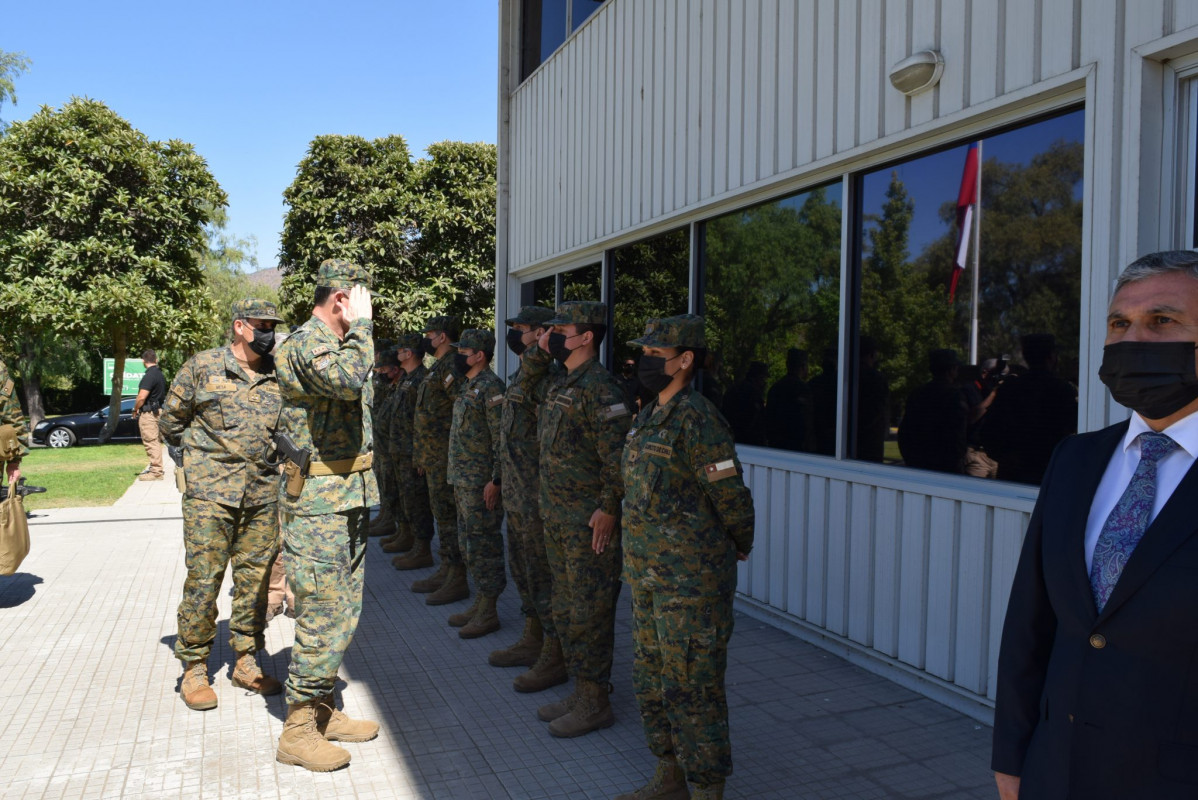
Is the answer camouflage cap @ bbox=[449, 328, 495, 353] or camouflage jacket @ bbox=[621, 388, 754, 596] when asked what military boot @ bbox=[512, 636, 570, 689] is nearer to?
camouflage jacket @ bbox=[621, 388, 754, 596]

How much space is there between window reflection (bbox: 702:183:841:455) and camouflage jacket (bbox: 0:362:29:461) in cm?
496

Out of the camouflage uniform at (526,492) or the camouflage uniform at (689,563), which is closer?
the camouflage uniform at (689,563)

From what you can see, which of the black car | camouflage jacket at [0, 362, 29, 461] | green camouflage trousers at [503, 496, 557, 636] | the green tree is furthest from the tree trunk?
green camouflage trousers at [503, 496, 557, 636]

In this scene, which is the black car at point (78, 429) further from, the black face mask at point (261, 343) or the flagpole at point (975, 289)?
the flagpole at point (975, 289)

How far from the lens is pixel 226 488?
4320mm

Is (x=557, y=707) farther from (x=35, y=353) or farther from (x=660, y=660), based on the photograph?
(x=35, y=353)

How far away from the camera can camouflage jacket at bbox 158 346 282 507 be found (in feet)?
14.2

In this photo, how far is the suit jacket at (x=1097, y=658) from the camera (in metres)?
1.50

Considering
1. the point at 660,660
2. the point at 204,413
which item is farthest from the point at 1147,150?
the point at 204,413

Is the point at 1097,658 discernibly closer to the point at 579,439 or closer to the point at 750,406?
the point at 579,439

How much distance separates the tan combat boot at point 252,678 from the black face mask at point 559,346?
231 cm

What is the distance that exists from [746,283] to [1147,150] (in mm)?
2888

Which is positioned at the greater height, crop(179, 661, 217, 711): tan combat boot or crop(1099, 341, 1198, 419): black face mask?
crop(1099, 341, 1198, 419): black face mask

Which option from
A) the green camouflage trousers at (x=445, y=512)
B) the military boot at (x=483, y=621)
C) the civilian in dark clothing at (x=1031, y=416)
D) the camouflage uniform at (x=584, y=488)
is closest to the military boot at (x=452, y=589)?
the green camouflage trousers at (x=445, y=512)
